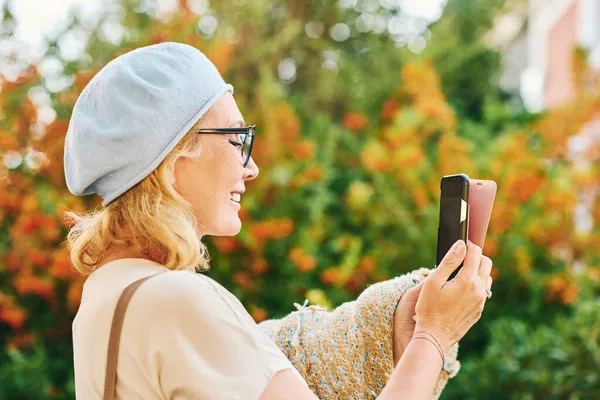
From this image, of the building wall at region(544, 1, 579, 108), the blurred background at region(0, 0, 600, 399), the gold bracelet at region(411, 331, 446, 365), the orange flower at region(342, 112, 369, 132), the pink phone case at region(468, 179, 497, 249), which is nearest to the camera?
the gold bracelet at region(411, 331, 446, 365)

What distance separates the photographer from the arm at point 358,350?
178 cm

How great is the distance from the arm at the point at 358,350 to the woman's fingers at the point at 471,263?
0.75 ft

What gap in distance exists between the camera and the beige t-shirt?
1349mm

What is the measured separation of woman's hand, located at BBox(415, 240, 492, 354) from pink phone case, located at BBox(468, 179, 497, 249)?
0.06 metres

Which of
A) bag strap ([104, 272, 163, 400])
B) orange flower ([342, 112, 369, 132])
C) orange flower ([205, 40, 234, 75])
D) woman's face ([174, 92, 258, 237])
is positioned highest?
orange flower ([342, 112, 369, 132])

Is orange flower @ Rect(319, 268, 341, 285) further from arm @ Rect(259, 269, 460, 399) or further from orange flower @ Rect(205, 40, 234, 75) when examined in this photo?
arm @ Rect(259, 269, 460, 399)

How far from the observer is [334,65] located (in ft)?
26.9

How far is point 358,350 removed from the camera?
1.79m

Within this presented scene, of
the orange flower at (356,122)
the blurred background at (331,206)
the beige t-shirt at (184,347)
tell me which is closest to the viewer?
the beige t-shirt at (184,347)

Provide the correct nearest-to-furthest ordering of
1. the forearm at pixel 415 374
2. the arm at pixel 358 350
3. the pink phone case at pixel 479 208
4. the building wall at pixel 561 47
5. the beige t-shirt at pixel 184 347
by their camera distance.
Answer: the beige t-shirt at pixel 184 347 < the forearm at pixel 415 374 < the pink phone case at pixel 479 208 < the arm at pixel 358 350 < the building wall at pixel 561 47

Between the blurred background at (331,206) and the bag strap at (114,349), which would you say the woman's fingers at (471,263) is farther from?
the blurred background at (331,206)

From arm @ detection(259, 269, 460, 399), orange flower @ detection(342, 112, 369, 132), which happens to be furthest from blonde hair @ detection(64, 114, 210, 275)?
orange flower @ detection(342, 112, 369, 132)

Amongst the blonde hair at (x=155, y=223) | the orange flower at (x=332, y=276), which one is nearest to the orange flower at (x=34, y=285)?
the orange flower at (x=332, y=276)

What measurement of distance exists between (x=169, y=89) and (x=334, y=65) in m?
6.79
